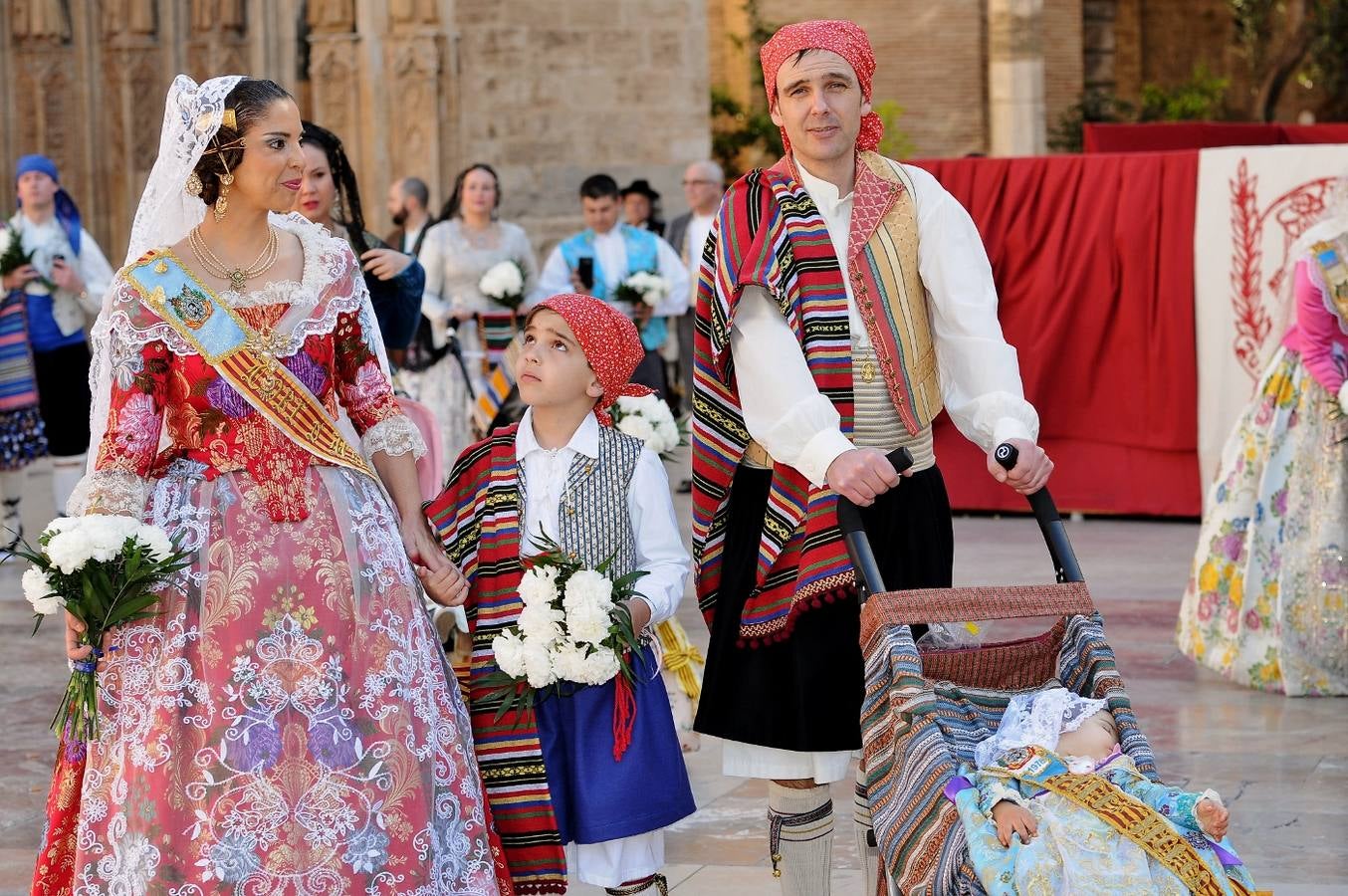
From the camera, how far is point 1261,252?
10.6 m

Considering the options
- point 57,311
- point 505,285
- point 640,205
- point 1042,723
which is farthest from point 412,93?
point 1042,723

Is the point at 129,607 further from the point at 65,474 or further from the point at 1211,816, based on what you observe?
the point at 65,474

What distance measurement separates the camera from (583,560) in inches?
168

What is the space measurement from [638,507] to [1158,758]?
102 inches

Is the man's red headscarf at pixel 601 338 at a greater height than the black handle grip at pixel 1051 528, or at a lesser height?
greater

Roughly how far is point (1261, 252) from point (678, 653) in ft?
19.3

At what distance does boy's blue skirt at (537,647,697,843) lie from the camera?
4219 millimetres

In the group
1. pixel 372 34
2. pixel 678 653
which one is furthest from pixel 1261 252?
pixel 372 34

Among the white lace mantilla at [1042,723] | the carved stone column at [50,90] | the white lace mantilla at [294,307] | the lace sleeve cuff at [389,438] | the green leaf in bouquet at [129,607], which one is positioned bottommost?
the white lace mantilla at [1042,723]

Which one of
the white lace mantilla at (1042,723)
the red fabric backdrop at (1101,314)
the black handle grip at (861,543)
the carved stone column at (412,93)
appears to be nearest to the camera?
the white lace mantilla at (1042,723)

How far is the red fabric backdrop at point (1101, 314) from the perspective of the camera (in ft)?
36.0

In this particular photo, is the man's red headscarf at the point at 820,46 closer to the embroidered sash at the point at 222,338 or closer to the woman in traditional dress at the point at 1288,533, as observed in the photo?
the embroidered sash at the point at 222,338

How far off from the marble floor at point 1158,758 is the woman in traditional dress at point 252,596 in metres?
1.24

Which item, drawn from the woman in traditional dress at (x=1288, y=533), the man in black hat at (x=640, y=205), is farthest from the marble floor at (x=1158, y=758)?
the man in black hat at (x=640, y=205)
